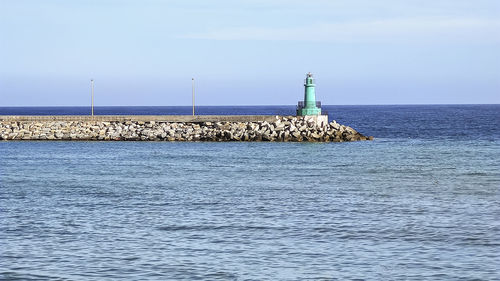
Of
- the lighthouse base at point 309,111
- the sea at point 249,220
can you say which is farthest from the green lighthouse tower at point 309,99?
the sea at point 249,220

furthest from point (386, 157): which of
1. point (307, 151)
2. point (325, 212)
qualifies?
point (325, 212)

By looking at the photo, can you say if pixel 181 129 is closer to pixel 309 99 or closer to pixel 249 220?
pixel 309 99

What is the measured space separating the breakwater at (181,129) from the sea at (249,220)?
46.7ft

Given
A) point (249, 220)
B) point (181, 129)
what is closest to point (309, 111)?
point (181, 129)

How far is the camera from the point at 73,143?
47.3m

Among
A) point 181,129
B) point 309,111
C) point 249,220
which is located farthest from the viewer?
point 309,111

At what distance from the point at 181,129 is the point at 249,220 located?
3300 cm

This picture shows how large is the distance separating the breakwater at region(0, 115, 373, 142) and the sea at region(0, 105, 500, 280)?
560 inches

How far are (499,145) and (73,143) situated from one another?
80.9 ft

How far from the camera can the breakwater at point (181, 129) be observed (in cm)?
4831

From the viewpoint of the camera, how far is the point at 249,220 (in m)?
17.7

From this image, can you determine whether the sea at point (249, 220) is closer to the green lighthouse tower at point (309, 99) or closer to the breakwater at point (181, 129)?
the breakwater at point (181, 129)

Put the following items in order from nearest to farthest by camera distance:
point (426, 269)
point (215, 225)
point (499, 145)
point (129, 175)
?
point (426, 269) → point (215, 225) → point (129, 175) → point (499, 145)

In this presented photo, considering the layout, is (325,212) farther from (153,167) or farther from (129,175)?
(153,167)
